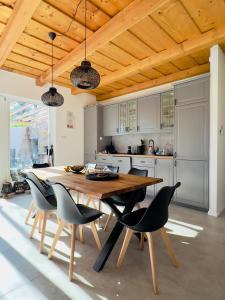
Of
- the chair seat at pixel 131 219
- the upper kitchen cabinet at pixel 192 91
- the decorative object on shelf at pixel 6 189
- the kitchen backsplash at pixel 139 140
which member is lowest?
the decorative object on shelf at pixel 6 189

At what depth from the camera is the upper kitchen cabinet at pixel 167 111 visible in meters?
4.00

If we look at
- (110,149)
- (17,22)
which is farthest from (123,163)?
(17,22)

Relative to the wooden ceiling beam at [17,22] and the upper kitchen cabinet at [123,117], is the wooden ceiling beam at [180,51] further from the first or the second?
the wooden ceiling beam at [17,22]

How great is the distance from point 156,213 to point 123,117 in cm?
361

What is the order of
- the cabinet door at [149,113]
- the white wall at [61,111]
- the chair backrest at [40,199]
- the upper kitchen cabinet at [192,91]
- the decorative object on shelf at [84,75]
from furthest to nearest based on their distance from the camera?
1. the cabinet door at [149,113]
2. the white wall at [61,111]
3. the upper kitchen cabinet at [192,91]
4. the chair backrest at [40,199]
5. the decorative object on shelf at [84,75]

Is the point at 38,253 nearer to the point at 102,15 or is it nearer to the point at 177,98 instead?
the point at 102,15

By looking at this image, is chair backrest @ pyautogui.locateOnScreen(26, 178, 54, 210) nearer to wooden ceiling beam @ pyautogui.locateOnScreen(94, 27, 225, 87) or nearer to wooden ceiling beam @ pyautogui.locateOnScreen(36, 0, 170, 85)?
wooden ceiling beam @ pyautogui.locateOnScreen(36, 0, 170, 85)

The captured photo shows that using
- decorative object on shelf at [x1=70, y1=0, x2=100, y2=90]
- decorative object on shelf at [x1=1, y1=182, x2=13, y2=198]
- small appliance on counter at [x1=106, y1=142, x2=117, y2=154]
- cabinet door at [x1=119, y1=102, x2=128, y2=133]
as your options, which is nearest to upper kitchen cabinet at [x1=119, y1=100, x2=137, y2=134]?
cabinet door at [x1=119, y1=102, x2=128, y2=133]

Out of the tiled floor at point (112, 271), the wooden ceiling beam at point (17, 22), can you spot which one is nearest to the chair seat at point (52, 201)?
the tiled floor at point (112, 271)

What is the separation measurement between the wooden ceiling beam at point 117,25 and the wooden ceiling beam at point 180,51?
Result: 106 centimetres

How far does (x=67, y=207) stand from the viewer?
1703 millimetres

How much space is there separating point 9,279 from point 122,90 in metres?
4.66

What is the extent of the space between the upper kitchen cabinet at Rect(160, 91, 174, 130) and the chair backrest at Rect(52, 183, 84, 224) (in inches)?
118

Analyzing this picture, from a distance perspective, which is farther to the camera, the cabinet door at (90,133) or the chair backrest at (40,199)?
the cabinet door at (90,133)
